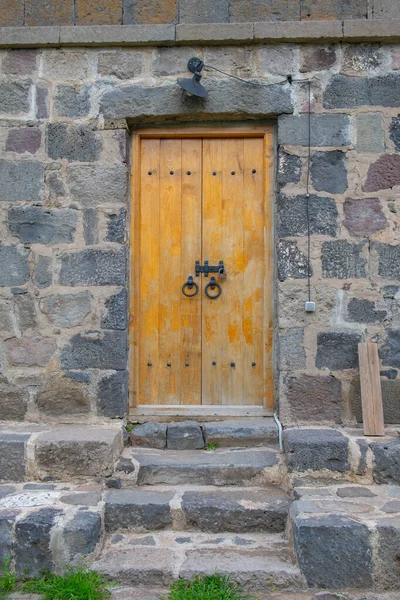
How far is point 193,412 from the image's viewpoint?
12.6ft

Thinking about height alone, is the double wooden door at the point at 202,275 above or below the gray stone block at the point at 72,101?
below

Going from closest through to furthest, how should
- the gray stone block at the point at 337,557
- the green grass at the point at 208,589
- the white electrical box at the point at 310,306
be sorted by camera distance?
Answer: 1. the green grass at the point at 208,589
2. the gray stone block at the point at 337,557
3. the white electrical box at the point at 310,306

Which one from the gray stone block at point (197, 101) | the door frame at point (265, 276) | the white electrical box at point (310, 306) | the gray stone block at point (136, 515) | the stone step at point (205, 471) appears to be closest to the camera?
the gray stone block at point (136, 515)

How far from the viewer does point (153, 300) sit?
12.8 feet

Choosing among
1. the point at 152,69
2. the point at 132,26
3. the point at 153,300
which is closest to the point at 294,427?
the point at 153,300

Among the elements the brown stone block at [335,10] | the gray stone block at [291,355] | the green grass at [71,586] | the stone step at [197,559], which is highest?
the brown stone block at [335,10]

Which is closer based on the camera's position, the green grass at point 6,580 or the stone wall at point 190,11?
the green grass at point 6,580

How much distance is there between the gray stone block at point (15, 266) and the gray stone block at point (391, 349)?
2.39m

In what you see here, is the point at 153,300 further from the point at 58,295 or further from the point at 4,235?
the point at 4,235

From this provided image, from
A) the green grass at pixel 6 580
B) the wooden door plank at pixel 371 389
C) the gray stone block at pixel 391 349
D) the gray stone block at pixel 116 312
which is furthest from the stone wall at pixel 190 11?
the green grass at pixel 6 580

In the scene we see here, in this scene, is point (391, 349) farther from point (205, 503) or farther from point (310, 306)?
point (205, 503)

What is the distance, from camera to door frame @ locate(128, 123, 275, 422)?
3832 mm

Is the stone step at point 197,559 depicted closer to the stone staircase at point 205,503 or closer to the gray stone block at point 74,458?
the stone staircase at point 205,503

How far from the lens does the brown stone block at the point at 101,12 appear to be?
380cm
